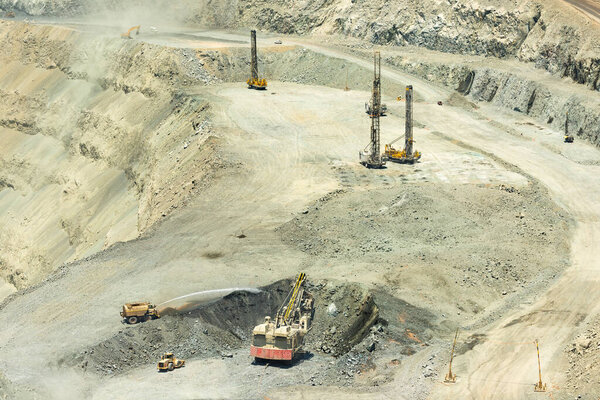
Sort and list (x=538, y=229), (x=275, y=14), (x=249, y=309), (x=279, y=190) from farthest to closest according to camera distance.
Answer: (x=275, y=14)
(x=279, y=190)
(x=538, y=229)
(x=249, y=309)

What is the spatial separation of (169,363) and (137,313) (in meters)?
3.62

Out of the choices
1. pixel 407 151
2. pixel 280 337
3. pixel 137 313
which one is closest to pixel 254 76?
pixel 407 151

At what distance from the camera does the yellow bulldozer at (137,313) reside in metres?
36.9

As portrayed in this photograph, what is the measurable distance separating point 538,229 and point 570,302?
9.06 meters

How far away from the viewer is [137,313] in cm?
3697

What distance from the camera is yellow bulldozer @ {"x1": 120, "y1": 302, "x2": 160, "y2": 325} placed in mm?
36938

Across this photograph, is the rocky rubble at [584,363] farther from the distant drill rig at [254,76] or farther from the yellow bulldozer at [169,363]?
the distant drill rig at [254,76]

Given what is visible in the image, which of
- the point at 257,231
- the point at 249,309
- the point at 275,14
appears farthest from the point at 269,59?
the point at 249,309

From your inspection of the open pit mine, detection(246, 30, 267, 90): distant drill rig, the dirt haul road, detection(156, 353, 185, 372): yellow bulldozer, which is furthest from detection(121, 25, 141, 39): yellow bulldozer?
detection(156, 353, 185, 372): yellow bulldozer

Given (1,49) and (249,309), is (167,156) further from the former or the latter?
(1,49)

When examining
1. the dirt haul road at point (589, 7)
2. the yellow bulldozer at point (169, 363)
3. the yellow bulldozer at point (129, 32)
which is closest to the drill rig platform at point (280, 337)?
the yellow bulldozer at point (169, 363)

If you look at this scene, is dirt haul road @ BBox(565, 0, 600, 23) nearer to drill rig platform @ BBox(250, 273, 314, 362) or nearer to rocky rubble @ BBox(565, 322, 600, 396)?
rocky rubble @ BBox(565, 322, 600, 396)

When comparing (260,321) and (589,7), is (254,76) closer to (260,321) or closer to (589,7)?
(589,7)

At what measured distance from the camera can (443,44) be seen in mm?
84250
